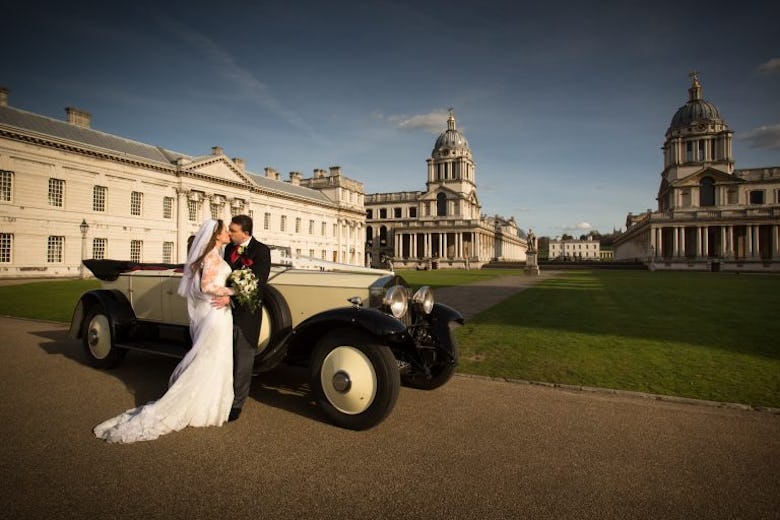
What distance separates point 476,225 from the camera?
8031cm

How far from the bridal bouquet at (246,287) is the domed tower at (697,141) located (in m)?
81.3

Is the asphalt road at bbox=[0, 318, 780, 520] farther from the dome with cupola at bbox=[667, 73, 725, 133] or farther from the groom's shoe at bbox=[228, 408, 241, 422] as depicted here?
the dome with cupola at bbox=[667, 73, 725, 133]

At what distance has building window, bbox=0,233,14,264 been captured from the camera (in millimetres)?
29359

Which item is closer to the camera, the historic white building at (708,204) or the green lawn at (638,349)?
the green lawn at (638,349)

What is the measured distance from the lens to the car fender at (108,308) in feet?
19.8

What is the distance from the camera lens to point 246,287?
4312 mm

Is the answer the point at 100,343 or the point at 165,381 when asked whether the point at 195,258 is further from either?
the point at 100,343

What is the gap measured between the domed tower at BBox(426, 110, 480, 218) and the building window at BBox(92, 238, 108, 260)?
205 ft

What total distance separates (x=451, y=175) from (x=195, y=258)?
3368 inches


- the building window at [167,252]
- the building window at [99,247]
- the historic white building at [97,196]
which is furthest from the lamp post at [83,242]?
the building window at [167,252]

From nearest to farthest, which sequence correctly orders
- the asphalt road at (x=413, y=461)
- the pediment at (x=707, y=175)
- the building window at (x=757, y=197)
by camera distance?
1. the asphalt road at (x=413, y=461)
2. the pediment at (x=707, y=175)
3. the building window at (x=757, y=197)

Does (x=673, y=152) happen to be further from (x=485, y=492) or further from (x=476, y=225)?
(x=485, y=492)

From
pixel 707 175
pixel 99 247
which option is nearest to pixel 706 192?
pixel 707 175

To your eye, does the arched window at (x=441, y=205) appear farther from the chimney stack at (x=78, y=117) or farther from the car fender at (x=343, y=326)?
the car fender at (x=343, y=326)
